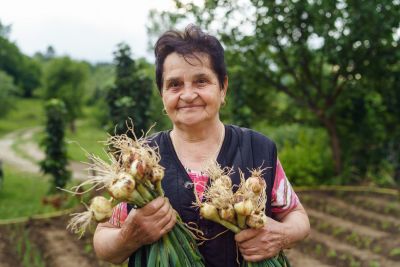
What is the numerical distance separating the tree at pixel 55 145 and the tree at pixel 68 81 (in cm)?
1742

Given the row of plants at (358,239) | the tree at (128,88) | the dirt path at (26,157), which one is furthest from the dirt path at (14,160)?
the row of plants at (358,239)

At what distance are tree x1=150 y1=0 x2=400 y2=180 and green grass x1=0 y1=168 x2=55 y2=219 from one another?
146 inches

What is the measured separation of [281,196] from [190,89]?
1.53 ft

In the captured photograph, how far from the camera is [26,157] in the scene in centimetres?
1523

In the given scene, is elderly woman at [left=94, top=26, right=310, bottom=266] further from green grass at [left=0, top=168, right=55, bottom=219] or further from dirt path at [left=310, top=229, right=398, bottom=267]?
green grass at [left=0, top=168, right=55, bottom=219]

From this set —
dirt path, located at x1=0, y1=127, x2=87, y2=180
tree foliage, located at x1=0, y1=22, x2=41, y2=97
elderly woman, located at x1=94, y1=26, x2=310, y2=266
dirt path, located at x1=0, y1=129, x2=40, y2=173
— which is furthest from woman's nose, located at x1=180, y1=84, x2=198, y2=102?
tree foliage, located at x1=0, y1=22, x2=41, y2=97

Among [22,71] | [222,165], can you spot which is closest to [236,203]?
[222,165]

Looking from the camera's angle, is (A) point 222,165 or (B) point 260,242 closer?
(B) point 260,242

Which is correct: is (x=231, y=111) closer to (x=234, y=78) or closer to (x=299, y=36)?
(x=234, y=78)

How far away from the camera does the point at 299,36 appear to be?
6789 millimetres

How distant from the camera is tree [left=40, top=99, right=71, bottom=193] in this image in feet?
24.1

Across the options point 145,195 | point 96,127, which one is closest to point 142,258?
point 145,195

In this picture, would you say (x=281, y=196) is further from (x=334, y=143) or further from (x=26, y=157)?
(x=26, y=157)

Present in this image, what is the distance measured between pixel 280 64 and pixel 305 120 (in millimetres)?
1204
